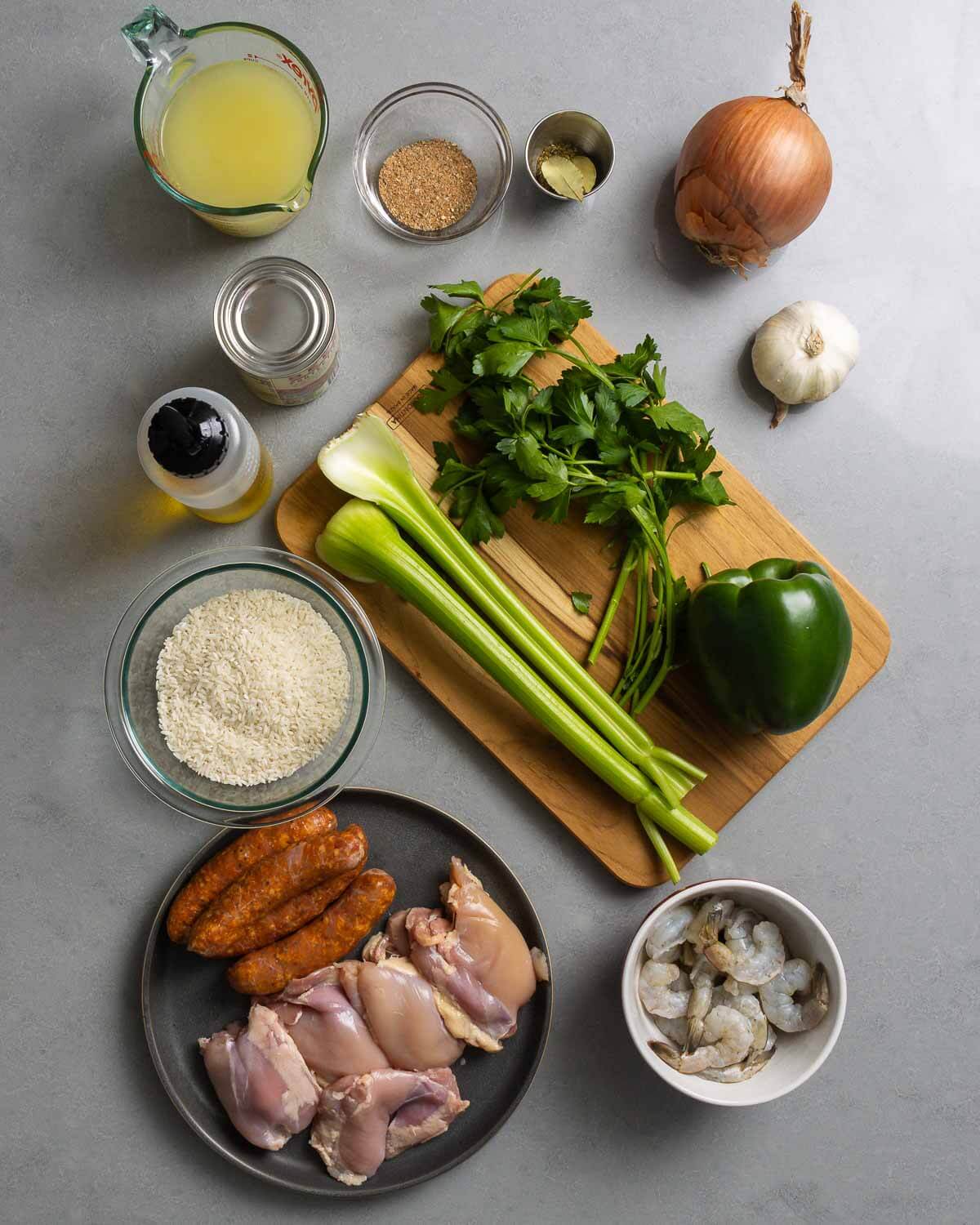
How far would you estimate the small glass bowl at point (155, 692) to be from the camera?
1569mm

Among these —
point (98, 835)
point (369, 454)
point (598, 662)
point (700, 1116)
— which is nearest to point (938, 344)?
point (598, 662)

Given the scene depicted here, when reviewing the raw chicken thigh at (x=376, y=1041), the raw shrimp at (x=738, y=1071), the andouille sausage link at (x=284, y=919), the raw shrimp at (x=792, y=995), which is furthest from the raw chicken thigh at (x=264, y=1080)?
the raw shrimp at (x=792, y=995)

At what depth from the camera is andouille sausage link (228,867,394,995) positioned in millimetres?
1602

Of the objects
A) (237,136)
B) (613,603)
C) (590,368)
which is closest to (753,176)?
(590,368)

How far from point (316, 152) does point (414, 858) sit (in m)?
1.21

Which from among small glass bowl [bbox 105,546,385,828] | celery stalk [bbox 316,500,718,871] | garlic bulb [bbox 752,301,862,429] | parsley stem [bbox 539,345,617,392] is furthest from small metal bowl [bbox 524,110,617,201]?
small glass bowl [bbox 105,546,385,828]

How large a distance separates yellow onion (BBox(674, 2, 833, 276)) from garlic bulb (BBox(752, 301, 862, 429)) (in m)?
0.13

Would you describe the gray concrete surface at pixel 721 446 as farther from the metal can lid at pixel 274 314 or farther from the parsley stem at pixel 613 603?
the parsley stem at pixel 613 603

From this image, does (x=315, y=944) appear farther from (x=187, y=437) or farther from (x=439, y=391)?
(x=439, y=391)

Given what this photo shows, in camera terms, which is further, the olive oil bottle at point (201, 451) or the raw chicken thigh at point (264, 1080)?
the raw chicken thigh at point (264, 1080)

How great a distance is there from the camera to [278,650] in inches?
59.7

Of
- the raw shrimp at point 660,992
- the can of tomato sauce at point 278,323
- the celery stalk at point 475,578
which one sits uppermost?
the can of tomato sauce at point 278,323

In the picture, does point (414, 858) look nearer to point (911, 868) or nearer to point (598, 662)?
point (598, 662)

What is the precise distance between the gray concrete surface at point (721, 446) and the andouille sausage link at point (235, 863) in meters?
0.13
